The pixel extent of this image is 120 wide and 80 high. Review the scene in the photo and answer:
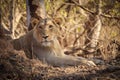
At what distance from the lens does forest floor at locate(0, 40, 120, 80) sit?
475 centimetres

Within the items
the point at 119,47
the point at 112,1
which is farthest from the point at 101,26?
the point at 119,47

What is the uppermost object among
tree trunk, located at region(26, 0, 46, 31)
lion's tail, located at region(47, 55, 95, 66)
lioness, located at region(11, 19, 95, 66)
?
tree trunk, located at region(26, 0, 46, 31)

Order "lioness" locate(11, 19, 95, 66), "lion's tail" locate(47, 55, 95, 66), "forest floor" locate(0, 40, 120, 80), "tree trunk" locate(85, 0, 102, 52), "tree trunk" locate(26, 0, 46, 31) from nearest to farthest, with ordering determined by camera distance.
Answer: "forest floor" locate(0, 40, 120, 80) → "lion's tail" locate(47, 55, 95, 66) → "lioness" locate(11, 19, 95, 66) → "tree trunk" locate(26, 0, 46, 31) → "tree trunk" locate(85, 0, 102, 52)

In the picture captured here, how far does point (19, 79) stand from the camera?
15.2 feet

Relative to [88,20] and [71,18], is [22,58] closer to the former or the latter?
[88,20]

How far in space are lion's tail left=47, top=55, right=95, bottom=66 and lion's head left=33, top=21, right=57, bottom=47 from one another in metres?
0.33

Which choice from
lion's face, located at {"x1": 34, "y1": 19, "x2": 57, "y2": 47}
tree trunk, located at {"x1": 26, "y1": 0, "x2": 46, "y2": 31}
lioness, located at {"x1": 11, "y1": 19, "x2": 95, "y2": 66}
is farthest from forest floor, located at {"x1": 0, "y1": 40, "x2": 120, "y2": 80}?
tree trunk, located at {"x1": 26, "y1": 0, "x2": 46, "y2": 31}

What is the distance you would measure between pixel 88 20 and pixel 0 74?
5075 millimetres

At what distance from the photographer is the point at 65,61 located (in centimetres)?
648

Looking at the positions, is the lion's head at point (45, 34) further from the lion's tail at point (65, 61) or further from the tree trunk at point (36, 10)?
the tree trunk at point (36, 10)

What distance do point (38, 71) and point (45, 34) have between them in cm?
150

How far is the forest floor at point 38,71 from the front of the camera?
187 inches

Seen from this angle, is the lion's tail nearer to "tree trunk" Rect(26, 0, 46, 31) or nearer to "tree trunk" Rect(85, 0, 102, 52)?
"tree trunk" Rect(26, 0, 46, 31)

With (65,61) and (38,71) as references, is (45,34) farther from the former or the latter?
(38,71)
